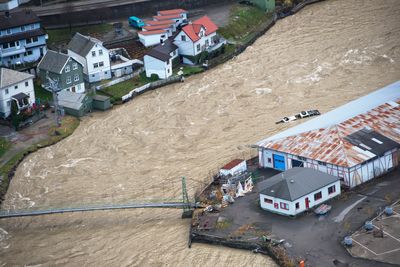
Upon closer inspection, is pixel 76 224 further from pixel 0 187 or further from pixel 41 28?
pixel 41 28

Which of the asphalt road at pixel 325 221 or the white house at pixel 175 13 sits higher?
the white house at pixel 175 13

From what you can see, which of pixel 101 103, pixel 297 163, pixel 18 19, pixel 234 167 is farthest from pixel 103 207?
pixel 18 19

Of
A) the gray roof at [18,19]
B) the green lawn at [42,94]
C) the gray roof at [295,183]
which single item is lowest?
the green lawn at [42,94]

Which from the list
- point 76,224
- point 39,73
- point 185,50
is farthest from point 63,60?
point 76,224

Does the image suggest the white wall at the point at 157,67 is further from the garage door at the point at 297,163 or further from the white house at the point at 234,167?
the garage door at the point at 297,163

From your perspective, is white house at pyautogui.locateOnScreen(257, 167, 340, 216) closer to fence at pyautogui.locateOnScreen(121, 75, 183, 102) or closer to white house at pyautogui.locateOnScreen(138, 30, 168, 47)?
fence at pyautogui.locateOnScreen(121, 75, 183, 102)

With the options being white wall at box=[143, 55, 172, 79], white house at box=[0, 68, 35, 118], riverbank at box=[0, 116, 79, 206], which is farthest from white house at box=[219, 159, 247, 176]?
white house at box=[0, 68, 35, 118]

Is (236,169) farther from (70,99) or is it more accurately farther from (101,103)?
(70,99)

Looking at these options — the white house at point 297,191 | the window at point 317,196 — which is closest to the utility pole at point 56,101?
the white house at point 297,191
